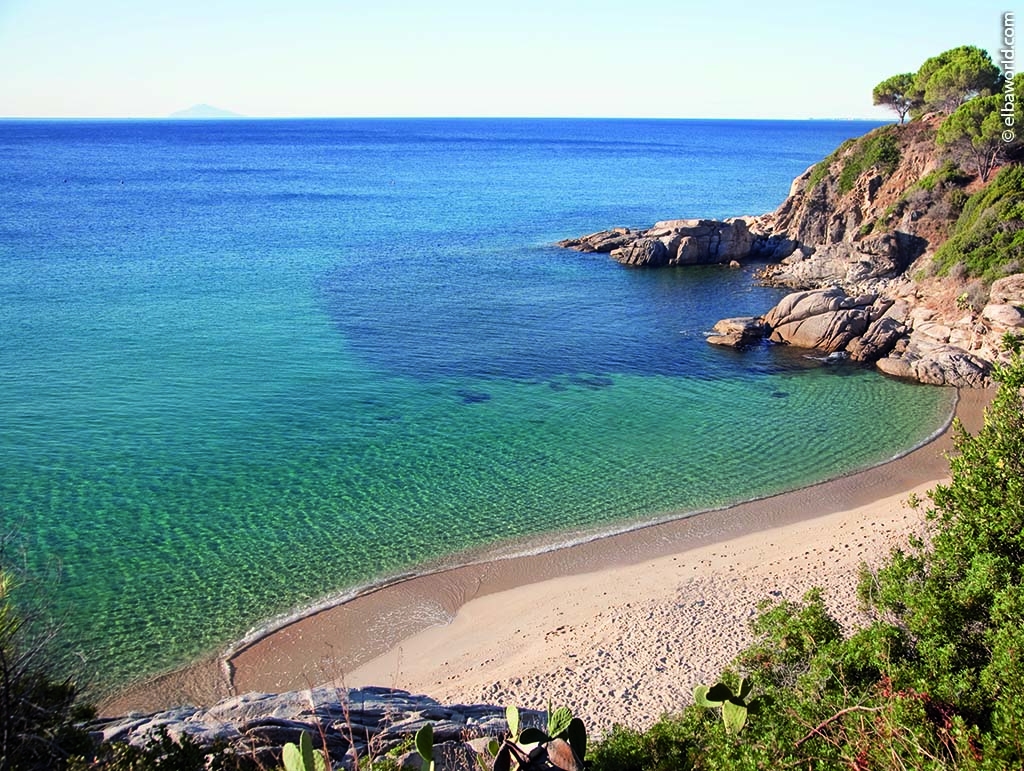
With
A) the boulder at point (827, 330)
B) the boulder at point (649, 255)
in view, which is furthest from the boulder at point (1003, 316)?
the boulder at point (649, 255)

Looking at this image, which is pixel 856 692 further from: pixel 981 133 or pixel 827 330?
pixel 981 133

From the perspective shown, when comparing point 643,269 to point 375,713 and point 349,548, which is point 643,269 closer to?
point 349,548

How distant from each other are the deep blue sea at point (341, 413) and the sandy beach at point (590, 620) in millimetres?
1253

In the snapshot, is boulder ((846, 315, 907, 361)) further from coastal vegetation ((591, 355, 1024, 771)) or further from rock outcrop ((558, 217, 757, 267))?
coastal vegetation ((591, 355, 1024, 771))

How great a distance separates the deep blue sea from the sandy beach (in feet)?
4.11

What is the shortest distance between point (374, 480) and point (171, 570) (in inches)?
304

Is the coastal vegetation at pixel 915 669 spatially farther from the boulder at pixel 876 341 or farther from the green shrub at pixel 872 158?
the green shrub at pixel 872 158

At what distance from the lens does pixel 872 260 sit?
2190 inches

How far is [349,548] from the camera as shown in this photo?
25.3m

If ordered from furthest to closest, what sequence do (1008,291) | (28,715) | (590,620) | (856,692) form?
(1008,291)
(590,620)
(856,692)
(28,715)

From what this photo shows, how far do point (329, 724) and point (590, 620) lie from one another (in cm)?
1041

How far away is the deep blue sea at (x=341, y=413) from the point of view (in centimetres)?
2453

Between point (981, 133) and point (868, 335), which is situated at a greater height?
point (981, 133)

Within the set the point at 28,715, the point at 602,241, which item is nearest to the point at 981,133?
the point at 602,241
